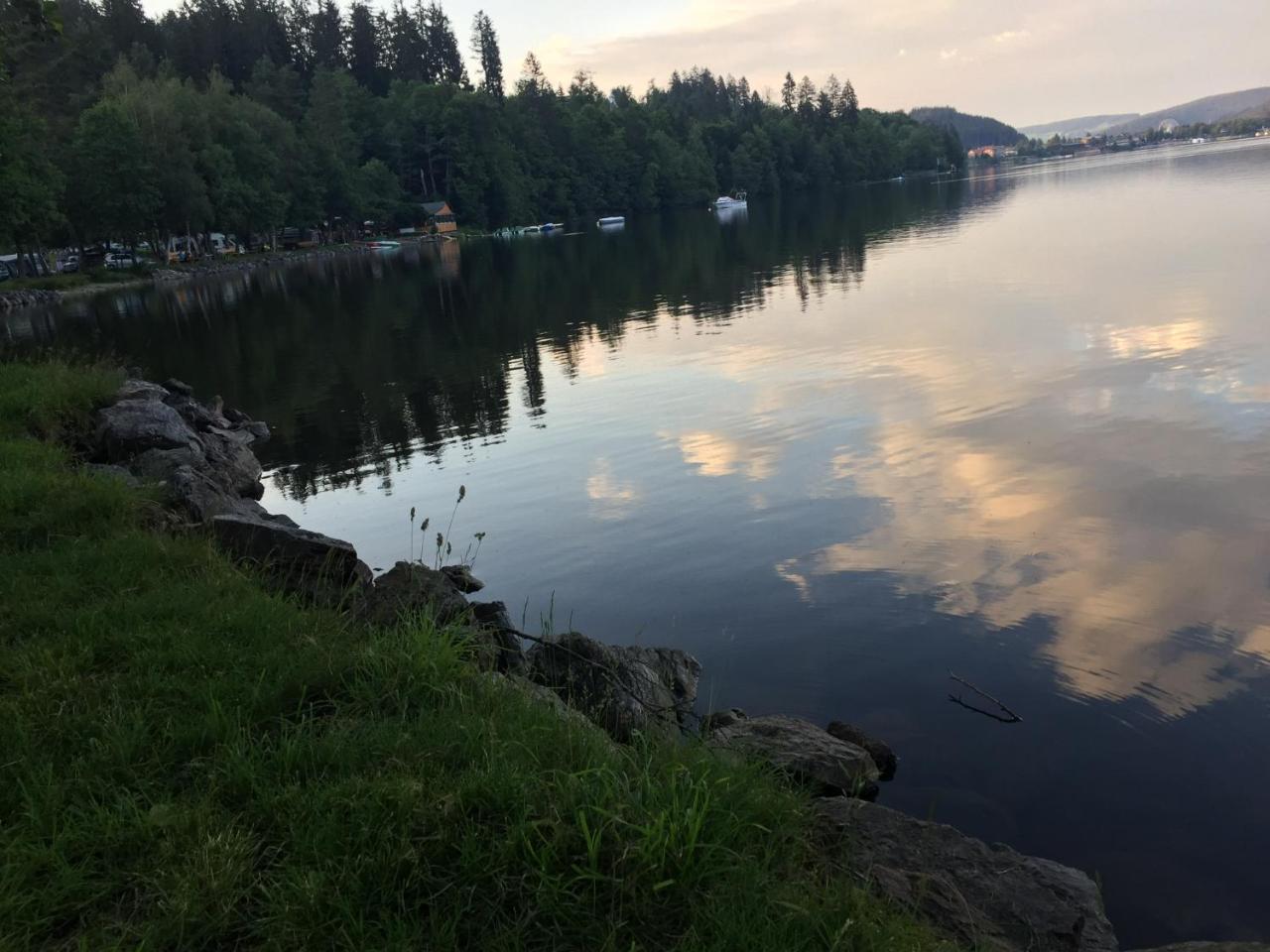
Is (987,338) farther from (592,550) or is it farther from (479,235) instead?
(479,235)

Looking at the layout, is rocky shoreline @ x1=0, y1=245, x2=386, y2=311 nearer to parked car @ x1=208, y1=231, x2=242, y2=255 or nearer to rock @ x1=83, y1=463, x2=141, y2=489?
parked car @ x1=208, y1=231, x2=242, y2=255

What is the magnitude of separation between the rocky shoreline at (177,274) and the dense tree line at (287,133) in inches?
174

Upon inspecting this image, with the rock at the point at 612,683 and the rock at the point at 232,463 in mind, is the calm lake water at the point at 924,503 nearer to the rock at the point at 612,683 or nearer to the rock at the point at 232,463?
the rock at the point at 232,463

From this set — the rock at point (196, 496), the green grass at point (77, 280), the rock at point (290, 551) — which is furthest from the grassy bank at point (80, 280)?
the rock at point (290, 551)

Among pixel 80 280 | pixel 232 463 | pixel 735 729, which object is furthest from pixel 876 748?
pixel 80 280

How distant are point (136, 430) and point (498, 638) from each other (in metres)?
11.5

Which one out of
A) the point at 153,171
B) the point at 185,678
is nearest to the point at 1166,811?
the point at 185,678

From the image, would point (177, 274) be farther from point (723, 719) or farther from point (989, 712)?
point (989, 712)

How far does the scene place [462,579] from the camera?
13.6 meters

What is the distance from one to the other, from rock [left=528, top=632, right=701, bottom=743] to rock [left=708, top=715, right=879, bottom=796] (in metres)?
0.60

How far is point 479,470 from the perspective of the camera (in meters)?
21.2

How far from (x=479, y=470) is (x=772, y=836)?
16769 mm

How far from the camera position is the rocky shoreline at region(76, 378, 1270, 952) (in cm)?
604

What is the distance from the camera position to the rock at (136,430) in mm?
17109
